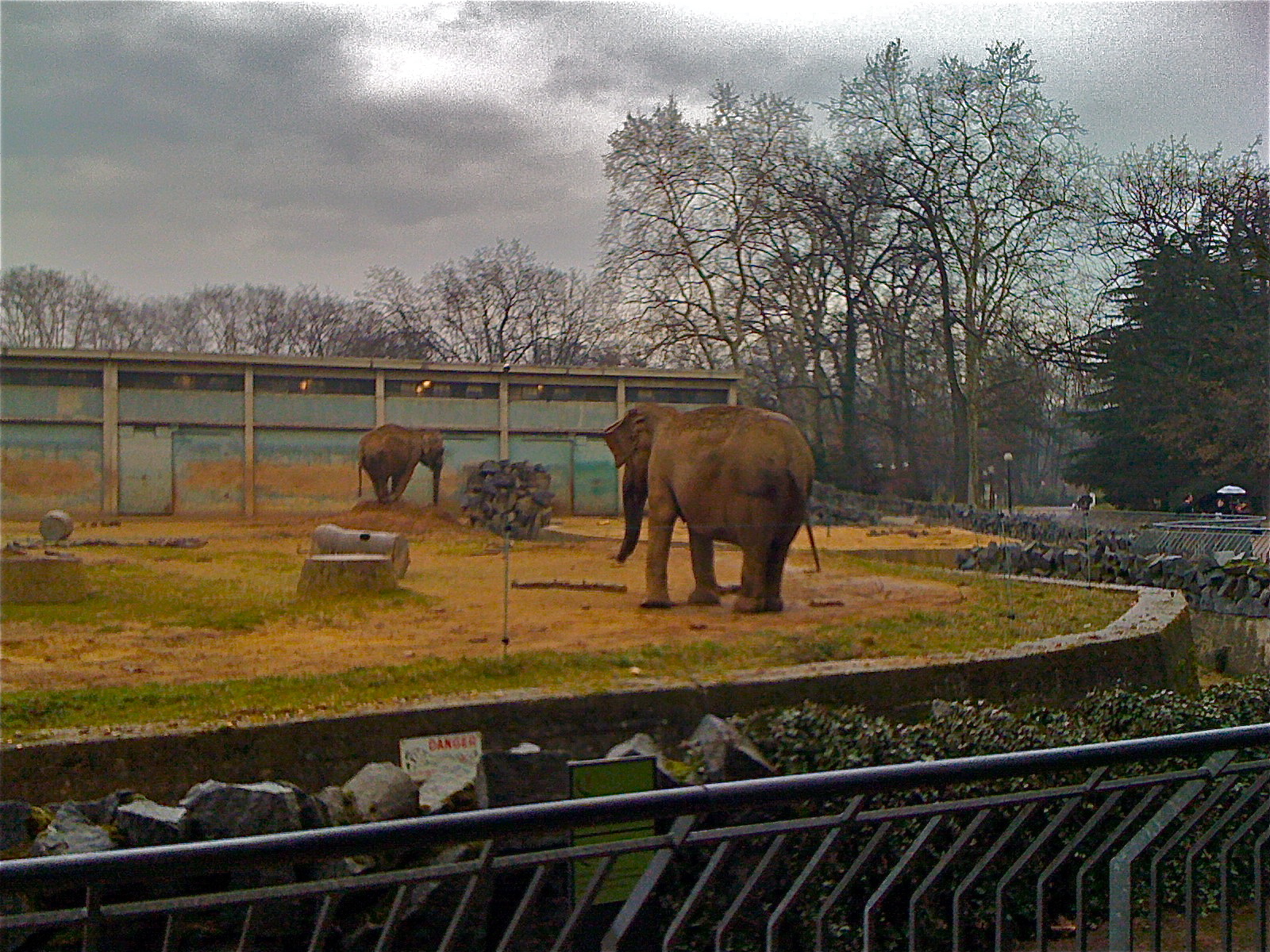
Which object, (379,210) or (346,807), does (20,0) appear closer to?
(379,210)

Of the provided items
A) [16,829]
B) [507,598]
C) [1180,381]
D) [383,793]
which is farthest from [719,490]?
[16,829]

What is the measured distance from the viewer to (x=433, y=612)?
13.2 feet

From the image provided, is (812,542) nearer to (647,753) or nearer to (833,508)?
(833,508)

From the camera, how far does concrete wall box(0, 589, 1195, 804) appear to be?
11.4 feet

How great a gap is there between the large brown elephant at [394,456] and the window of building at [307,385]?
0.54 feet

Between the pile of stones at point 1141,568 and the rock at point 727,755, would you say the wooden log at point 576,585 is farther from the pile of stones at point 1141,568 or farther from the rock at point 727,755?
the pile of stones at point 1141,568

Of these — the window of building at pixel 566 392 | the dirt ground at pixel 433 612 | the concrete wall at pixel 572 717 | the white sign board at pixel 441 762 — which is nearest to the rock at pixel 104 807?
the concrete wall at pixel 572 717

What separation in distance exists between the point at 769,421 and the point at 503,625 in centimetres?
128

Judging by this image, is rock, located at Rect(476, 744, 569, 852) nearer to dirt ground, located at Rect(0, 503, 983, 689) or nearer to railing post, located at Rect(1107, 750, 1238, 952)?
dirt ground, located at Rect(0, 503, 983, 689)

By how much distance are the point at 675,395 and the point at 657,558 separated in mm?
599

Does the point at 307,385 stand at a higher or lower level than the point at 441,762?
higher

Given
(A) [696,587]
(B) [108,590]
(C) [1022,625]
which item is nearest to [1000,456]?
(C) [1022,625]

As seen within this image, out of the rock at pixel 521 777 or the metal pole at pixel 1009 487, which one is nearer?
the rock at pixel 521 777

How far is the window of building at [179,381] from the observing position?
3.84 m
